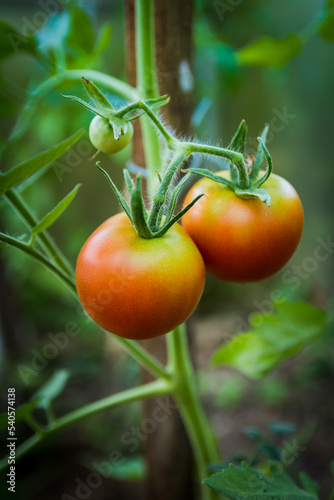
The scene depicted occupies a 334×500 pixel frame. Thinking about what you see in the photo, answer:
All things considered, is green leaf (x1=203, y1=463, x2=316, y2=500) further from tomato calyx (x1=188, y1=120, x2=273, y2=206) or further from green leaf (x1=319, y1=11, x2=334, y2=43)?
green leaf (x1=319, y1=11, x2=334, y2=43)

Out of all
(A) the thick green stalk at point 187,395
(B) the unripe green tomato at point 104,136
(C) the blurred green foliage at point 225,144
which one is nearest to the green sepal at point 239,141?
(B) the unripe green tomato at point 104,136

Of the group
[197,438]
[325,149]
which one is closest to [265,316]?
[197,438]

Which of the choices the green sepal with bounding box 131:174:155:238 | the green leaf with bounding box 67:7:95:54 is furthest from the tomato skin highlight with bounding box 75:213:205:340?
the green leaf with bounding box 67:7:95:54

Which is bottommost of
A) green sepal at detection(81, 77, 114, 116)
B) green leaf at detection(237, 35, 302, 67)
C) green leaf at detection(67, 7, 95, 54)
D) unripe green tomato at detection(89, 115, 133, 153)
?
green leaf at detection(237, 35, 302, 67)

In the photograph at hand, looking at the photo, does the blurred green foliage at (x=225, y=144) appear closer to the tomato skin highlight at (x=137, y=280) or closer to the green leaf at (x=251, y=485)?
the green leaf at (x=251, y=485)

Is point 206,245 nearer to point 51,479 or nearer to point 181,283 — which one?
point 181,283
